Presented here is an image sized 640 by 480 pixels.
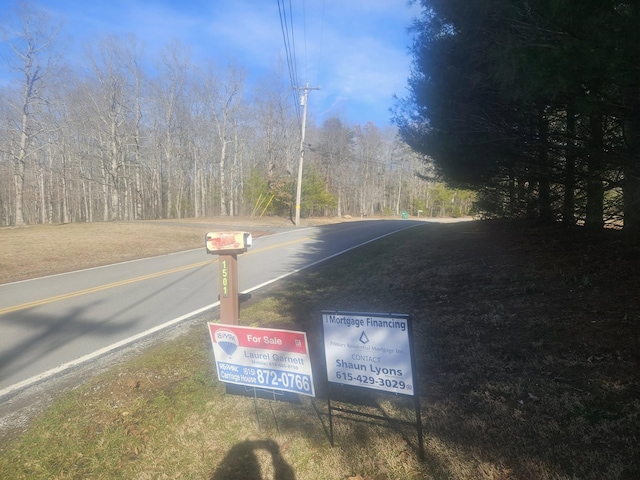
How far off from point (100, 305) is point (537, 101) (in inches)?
352

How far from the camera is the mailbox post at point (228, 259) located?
13.4 feet

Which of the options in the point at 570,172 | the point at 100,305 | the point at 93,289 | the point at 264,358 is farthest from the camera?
the point at 93,289

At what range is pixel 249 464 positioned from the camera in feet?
9.98

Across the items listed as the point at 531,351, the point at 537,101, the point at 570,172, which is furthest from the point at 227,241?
the point at 570,172

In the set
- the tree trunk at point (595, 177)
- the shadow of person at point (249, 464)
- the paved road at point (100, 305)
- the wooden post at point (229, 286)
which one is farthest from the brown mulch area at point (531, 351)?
the paved road at point (100, 305)

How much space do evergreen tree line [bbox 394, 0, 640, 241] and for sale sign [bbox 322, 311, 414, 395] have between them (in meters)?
3.47

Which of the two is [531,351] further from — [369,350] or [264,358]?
[264,358]

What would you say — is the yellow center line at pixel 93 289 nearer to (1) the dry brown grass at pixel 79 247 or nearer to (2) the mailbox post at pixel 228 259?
(1) the dry brown grass at pixel 79 247

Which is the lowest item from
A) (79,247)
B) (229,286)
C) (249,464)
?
(249,464)

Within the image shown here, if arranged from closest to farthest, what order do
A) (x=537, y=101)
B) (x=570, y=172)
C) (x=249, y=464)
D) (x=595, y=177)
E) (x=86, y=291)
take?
(x=249, y=464)
(x=537, y=101)
(x=595, y=177)
(x=570, y=172)
(x=86, y=291)

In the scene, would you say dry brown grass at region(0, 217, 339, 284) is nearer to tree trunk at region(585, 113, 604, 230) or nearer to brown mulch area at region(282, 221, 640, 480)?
brown mulch area at region(282, 221, 640, 480)

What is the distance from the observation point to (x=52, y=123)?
105ft

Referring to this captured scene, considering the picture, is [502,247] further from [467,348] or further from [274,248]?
[274,248]

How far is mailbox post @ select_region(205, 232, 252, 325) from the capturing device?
13.4 ft
